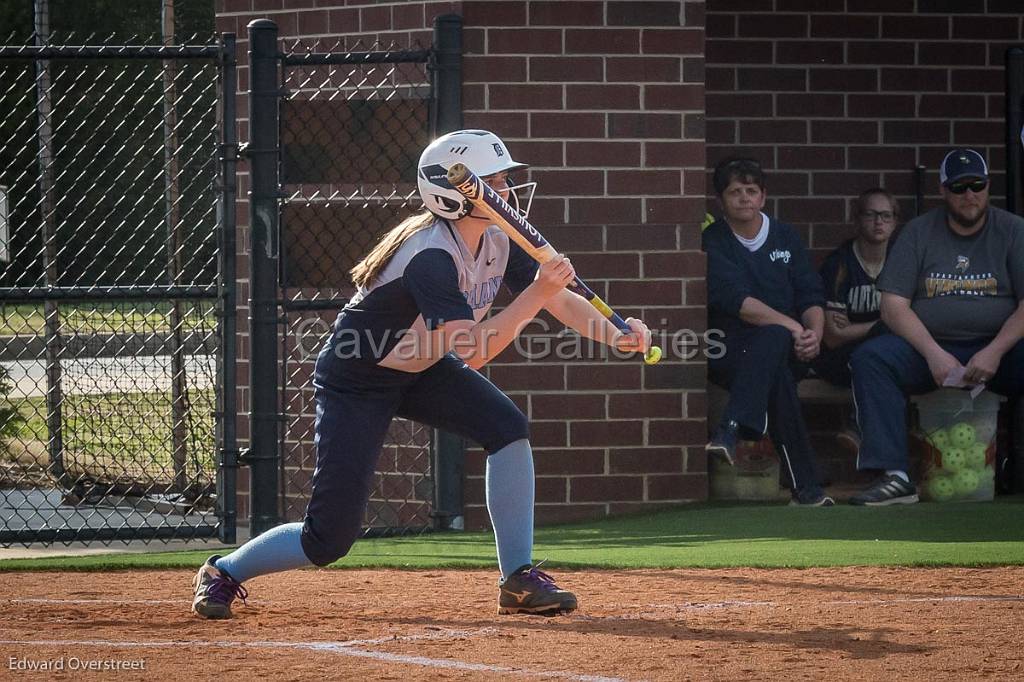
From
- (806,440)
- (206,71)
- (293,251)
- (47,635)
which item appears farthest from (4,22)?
(47,635)

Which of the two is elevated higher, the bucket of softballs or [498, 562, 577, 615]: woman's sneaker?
the bucket of softballs

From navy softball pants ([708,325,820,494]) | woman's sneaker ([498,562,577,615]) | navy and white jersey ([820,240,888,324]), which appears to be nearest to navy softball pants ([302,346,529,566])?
woman's sneaker ([498,562,577,615])

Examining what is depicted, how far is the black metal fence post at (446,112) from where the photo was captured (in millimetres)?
8055

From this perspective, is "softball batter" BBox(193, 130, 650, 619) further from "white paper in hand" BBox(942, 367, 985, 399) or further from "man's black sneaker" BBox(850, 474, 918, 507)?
"white paper in hand" BBox(942, 367, 985, 399)

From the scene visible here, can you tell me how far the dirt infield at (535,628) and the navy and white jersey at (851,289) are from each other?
300 centimetres

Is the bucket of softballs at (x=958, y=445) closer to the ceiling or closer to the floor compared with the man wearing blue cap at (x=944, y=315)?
closer to the floor

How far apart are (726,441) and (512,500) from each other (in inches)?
119

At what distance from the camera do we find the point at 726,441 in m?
8.33

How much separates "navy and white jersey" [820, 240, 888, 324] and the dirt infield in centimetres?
300

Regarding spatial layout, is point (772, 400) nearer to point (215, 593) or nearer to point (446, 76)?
point (446, 76)

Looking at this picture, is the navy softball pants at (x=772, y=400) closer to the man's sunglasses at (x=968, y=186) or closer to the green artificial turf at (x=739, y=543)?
the green artificial turf at (x=739, y=543)

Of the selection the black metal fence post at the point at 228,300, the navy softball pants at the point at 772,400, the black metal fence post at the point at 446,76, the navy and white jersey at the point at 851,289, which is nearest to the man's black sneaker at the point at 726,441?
the navy softball pants at the point at 772,400

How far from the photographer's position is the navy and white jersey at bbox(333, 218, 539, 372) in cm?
520

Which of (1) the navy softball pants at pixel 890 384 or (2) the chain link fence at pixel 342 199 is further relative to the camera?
(2) the chain link fence at pixel 342 199
